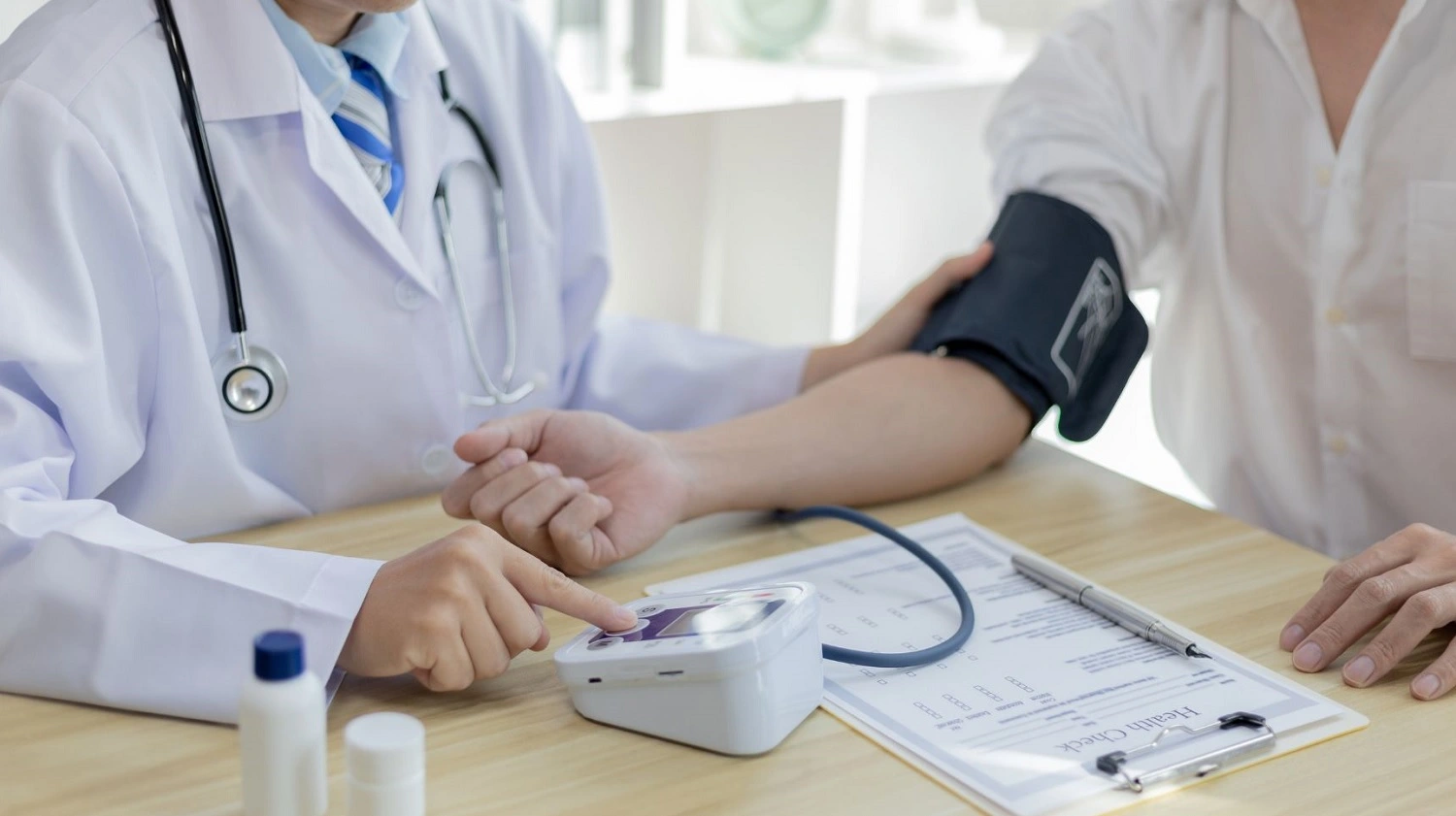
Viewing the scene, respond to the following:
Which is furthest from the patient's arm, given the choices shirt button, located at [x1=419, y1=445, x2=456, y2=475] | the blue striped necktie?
the blue striped necktie

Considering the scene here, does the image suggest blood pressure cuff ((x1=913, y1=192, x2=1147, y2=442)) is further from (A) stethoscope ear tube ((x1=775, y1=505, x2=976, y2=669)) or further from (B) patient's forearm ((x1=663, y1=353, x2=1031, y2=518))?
(A) stethoscope ear tube ((x1=775, y1=505, x2=976, y2=669))

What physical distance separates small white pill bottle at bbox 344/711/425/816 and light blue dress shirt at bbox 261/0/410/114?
627mm

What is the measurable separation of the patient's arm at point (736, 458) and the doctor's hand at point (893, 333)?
0.18ft

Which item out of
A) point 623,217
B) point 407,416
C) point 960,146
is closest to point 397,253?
point 407,416

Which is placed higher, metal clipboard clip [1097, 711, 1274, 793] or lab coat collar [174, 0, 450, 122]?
lab coat collar [174, 0, 450, 122]

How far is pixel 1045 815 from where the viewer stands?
0.79 meters

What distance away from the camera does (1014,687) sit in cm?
93

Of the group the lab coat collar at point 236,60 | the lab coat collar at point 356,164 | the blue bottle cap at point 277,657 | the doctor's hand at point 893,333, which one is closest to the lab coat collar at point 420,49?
the lab coat collar at point 356,164

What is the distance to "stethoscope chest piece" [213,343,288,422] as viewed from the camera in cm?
111

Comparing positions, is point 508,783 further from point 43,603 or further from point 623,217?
point 623,217

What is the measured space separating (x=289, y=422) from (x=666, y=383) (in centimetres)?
40

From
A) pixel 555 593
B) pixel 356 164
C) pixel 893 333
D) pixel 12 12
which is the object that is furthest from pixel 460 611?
pixel 12 12

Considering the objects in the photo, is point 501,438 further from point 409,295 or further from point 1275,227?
point 1275,227

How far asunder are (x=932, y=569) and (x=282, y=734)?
55 cm
